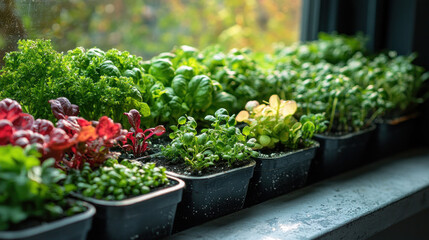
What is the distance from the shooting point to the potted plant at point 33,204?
85cm

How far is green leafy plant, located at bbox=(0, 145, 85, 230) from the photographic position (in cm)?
84

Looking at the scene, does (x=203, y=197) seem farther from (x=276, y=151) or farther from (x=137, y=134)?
(x=276, y=151)

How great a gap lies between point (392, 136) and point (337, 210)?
827 millimetres

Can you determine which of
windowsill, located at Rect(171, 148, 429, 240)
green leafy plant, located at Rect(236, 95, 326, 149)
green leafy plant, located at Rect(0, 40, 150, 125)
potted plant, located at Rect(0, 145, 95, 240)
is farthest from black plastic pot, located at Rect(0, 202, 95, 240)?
green leafy plant, located at Rect(236, 95, 326, 149)

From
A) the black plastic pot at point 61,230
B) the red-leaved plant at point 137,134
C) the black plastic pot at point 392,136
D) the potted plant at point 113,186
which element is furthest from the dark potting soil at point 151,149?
the black plastic pot at point 392,136

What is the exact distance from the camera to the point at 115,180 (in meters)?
1.10

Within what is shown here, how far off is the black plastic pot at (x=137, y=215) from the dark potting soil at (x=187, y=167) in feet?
0.38

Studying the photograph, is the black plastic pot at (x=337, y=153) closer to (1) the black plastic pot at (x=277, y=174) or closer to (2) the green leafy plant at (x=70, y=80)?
(1) the black plastic pot at (x=277, y=174)

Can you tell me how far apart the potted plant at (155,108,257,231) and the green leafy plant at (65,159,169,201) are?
0.31 feet

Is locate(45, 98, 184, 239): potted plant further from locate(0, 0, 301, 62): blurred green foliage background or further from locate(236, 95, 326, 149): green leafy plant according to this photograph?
locate(0, 0, 301, 62): blurred green foliage background

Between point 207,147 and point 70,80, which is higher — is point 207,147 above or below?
below

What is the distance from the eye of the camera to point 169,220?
1.17 metres

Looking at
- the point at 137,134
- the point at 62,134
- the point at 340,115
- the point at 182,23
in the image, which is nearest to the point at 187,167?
the point at 137,134

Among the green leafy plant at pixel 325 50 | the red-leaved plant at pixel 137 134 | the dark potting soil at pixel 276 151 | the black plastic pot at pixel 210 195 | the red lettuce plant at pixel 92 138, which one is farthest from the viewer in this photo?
the green leafy plant at pixel 325 50
